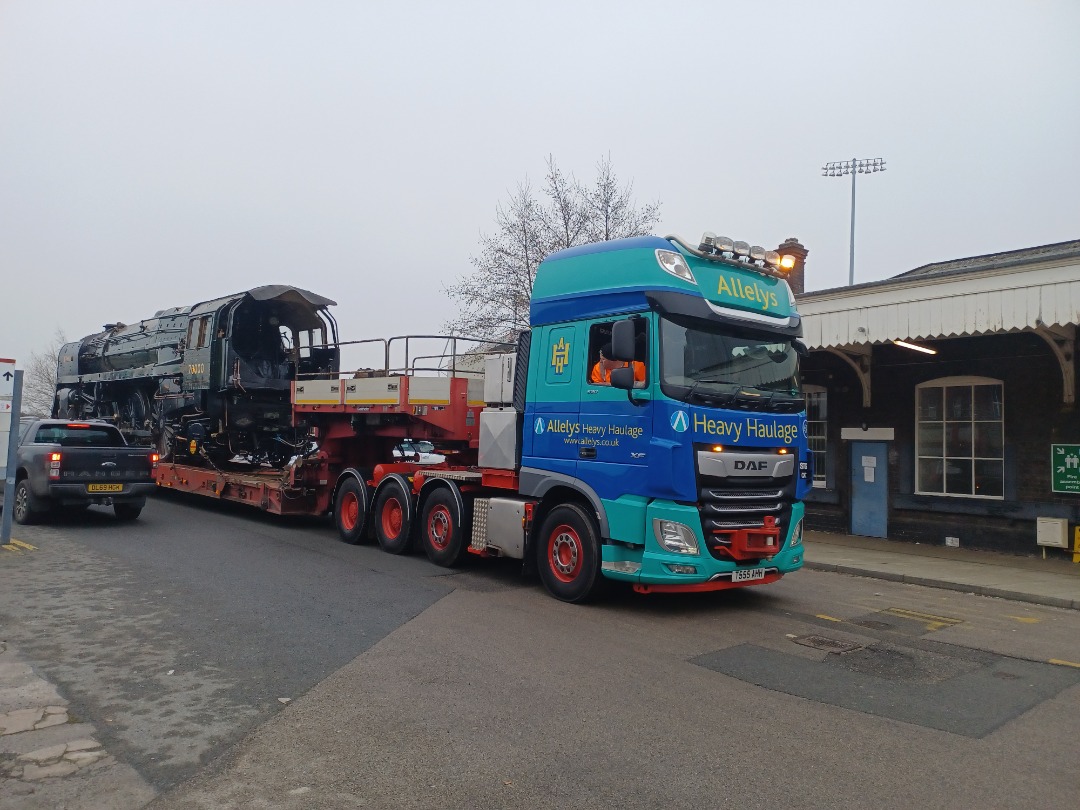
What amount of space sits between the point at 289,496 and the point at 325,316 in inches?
154

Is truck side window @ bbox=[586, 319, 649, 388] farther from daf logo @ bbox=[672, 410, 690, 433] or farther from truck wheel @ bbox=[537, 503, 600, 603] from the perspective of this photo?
truck wheel @ bbox=[537, 503, 600, 603]

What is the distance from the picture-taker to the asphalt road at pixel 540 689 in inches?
166

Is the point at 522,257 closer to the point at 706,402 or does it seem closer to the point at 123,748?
the point at 706,402

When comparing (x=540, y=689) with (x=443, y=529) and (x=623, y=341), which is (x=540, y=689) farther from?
(x=443, y=529)

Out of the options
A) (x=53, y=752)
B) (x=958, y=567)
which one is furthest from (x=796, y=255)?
(x=53, y=752)

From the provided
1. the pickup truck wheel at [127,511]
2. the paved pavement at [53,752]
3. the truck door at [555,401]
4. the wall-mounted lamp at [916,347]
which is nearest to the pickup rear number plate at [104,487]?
the pickup truck wheel at [127,511]

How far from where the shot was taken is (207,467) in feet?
51.6

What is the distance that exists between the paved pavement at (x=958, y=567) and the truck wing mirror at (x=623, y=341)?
5.93 meters

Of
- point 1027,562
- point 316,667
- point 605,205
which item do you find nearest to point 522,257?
point 605,205

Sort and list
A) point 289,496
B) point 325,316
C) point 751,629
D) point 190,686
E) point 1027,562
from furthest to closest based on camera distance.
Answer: point 325,316
point 289,496
point 1027,562
point 751,629
point 190,686

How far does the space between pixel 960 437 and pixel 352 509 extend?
1012 cm

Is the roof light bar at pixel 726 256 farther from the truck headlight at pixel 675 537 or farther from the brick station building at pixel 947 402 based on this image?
the brick station building at pixel 947 402

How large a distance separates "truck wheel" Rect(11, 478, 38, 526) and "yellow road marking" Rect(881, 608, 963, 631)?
43.1ft

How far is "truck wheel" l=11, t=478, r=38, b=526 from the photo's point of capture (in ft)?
43.8
